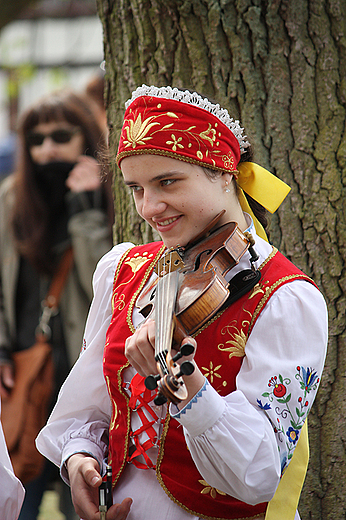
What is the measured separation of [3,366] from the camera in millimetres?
3248

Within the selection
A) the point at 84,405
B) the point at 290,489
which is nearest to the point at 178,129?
the point at 84,405

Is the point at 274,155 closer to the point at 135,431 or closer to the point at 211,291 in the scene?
the point at 211,291

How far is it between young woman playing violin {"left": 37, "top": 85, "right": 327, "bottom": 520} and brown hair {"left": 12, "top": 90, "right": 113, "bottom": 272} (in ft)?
5.39

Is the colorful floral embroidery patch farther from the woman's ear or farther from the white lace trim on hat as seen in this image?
the white lace trim on hat

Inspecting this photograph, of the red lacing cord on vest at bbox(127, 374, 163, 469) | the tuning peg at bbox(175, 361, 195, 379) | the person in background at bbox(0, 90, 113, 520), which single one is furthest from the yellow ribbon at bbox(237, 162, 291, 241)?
the person in background at bbox(0, 90, 113, 520)

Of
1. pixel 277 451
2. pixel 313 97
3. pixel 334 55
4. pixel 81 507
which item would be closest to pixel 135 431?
pixel 81 507

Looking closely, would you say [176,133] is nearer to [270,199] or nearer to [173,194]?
[173,194]

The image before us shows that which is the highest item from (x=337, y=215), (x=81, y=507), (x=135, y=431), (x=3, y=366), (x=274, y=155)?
(x=274, y=155)

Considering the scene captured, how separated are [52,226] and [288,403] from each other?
2.37 metres

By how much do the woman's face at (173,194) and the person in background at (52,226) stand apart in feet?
5.42

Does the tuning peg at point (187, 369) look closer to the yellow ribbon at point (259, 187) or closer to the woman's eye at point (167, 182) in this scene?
the woman's eye at point (167, 182)

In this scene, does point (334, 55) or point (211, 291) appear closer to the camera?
point (211, 291)

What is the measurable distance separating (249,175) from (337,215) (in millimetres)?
564

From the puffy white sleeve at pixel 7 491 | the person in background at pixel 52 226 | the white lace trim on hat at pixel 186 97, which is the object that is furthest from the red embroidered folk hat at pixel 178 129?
the person in background at pixel 52 226
